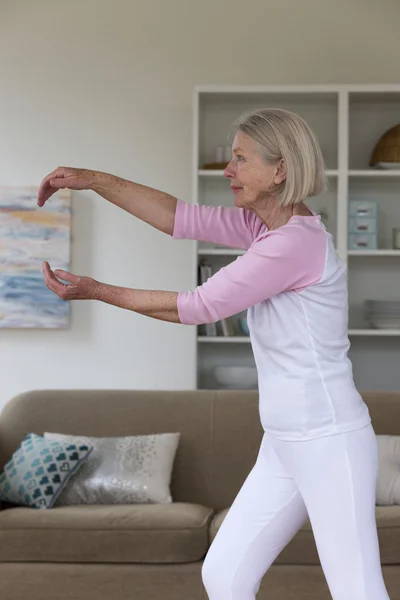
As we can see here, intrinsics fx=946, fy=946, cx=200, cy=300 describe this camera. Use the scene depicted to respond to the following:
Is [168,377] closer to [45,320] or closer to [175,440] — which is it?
[45,320]

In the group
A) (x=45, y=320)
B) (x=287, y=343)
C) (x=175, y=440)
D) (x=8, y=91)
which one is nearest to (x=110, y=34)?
(x=8, y=91)

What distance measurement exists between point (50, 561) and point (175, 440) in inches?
27.1

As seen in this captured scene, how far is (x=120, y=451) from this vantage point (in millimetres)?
3539

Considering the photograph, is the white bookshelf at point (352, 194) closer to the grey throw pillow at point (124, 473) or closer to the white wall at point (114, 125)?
the white wall at point (114, 125)

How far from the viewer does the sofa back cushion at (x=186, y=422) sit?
3.62 m

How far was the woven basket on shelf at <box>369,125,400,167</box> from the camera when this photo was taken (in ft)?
15.3

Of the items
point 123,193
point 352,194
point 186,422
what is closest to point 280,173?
point 123,193

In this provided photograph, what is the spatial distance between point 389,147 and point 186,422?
6.08 ft

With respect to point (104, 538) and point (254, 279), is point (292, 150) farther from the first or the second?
point (104, 538)

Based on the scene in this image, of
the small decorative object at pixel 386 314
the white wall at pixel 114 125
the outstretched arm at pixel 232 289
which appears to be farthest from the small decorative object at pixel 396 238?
the outstretched arm at pixel 232 289

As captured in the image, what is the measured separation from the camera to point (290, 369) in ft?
6.00

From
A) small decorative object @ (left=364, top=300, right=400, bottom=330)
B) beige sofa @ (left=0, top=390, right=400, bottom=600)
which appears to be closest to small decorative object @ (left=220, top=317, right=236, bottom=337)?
small decorative object @ (left=364, top=300, right=400, bottom=330)

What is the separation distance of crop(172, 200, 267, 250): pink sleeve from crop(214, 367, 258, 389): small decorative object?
2549 mm

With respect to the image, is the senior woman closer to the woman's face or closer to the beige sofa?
the woman's face
